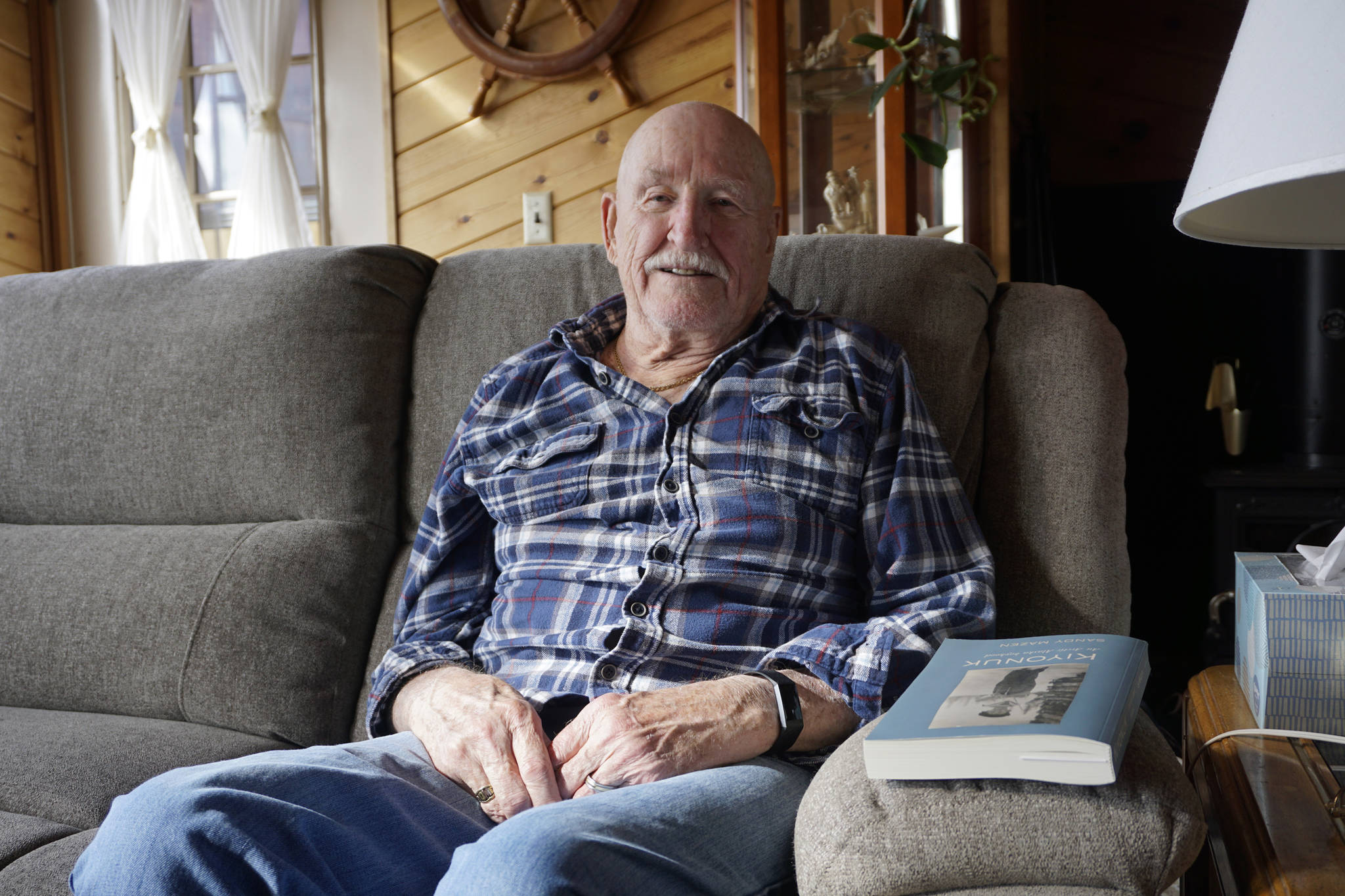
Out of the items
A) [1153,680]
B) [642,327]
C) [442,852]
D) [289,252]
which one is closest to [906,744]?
[442,852]

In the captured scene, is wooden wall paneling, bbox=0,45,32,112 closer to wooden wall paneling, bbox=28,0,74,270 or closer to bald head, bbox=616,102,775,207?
wooden wall paneling, bbox=28,0,74,270

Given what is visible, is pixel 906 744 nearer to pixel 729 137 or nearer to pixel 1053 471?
pixel 1053 471

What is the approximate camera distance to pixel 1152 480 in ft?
8.17

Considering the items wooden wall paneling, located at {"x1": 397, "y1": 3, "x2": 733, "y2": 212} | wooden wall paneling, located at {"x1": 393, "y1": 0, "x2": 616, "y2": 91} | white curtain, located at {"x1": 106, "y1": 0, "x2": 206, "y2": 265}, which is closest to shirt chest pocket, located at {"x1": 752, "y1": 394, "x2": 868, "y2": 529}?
wooden wall paneling, located at {"x1": 397, "y1": 3, "x2": 733, "y2": 212}

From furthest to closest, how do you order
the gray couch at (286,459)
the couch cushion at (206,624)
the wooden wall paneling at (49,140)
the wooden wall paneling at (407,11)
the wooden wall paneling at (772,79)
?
the wooden wall paneling at (49,140)
the wooden wall paneling at (407,11)
the wooden wall paneling at (772,79)
the couch cushion at (206,624)
the gray couch at (286,459)

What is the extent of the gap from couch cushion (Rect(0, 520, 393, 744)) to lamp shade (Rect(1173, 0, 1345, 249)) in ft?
3.71

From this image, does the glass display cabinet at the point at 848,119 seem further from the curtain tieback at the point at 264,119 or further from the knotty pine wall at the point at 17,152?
the knotty pine wall at the point at 17,152

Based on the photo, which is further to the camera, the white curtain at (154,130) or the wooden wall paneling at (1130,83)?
the white curtain at (154,130)

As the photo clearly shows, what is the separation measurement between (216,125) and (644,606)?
302 cm

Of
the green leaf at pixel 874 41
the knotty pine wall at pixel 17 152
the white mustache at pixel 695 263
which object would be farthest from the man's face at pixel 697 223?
the knotty pine wall at pixel 17 152

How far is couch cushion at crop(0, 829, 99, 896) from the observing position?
977 mm

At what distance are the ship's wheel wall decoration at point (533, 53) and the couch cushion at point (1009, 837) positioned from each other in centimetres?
251

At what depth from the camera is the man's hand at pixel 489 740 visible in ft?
3.36

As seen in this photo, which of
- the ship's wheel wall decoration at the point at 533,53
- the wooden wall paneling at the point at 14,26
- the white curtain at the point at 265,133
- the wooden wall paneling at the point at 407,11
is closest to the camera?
the ship's wheel wall decoration at the point at 533,53
